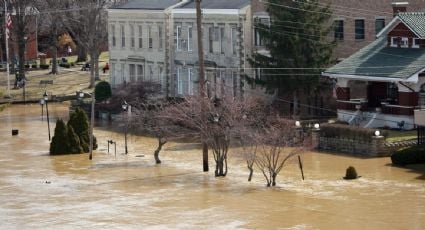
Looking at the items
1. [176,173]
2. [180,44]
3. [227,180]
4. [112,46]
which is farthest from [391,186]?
[112,46]

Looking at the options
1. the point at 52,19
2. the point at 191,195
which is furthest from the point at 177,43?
the point at 191,195

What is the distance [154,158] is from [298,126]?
806 cm

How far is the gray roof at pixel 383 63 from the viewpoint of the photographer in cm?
5519

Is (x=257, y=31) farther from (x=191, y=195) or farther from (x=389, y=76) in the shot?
(x=191, y=195)

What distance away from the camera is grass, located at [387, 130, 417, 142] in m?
51.9

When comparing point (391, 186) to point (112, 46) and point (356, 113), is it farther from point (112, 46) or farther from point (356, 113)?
point (112, 46)

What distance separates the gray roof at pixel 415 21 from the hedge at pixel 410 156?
1069 cm

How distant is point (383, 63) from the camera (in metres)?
57.7

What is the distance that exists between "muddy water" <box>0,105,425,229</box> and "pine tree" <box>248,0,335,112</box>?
30.0 feet

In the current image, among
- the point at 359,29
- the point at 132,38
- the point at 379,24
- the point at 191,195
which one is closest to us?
the point at 191,195

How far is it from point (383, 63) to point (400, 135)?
5.86 meters

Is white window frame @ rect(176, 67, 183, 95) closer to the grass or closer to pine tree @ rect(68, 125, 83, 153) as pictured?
pine tree @ rect(68, 125, 83, 153)

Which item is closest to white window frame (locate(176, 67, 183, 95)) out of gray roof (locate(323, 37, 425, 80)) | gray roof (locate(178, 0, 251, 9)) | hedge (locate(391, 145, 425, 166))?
gray roof (locate(178, 0, 251, 9))

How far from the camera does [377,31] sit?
2672 inches
